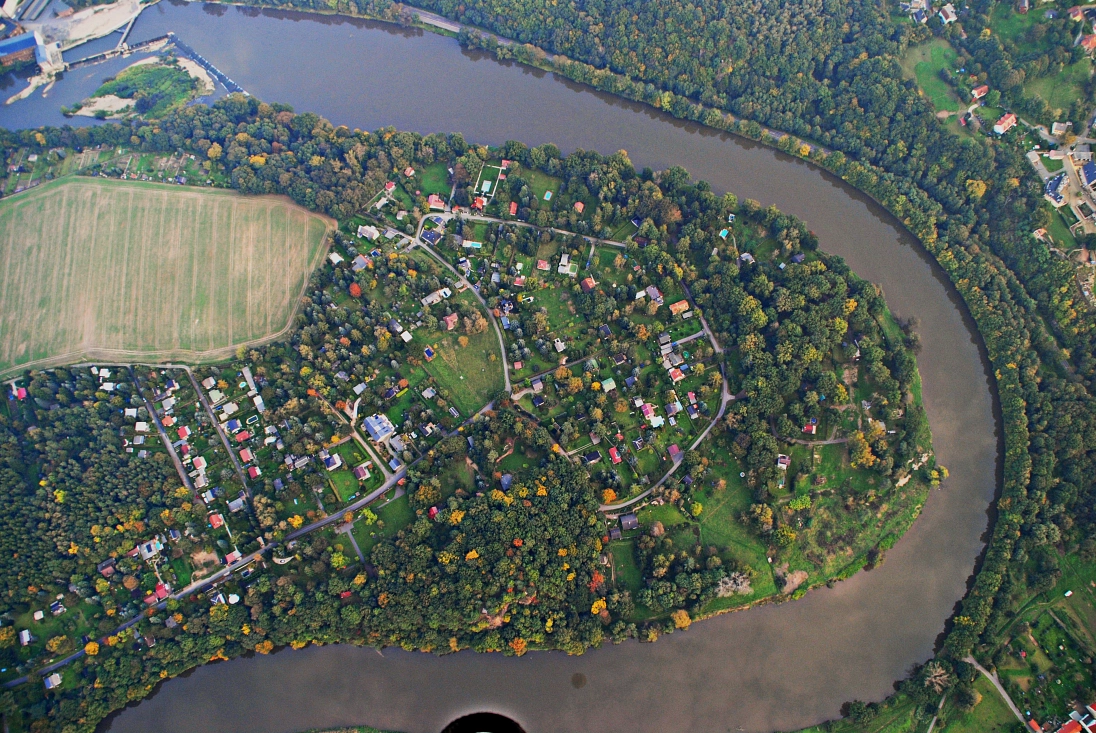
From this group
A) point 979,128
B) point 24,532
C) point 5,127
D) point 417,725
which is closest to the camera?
point 417,725

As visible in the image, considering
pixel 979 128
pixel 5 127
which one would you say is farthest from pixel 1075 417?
pixel 5 127

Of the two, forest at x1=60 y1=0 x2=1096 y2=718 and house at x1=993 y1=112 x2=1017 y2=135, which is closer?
forest at x1=60 y1=0 x2=1096 y2=718

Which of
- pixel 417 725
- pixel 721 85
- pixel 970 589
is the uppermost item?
pixel 721 85

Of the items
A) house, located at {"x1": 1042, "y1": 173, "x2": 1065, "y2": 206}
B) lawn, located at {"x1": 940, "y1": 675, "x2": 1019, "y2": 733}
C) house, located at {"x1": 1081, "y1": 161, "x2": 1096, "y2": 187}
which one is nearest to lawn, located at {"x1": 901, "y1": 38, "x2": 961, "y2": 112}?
house, located at {"x1": 1042, "y1": 173, "x2": 1065, "y2": 206}

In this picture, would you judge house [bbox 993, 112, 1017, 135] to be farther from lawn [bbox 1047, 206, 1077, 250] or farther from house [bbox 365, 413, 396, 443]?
house [bbox 365, 413, 396, 443]

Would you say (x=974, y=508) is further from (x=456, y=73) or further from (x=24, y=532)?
(x=24, y=532)

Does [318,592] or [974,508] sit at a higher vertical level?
[974,508]
